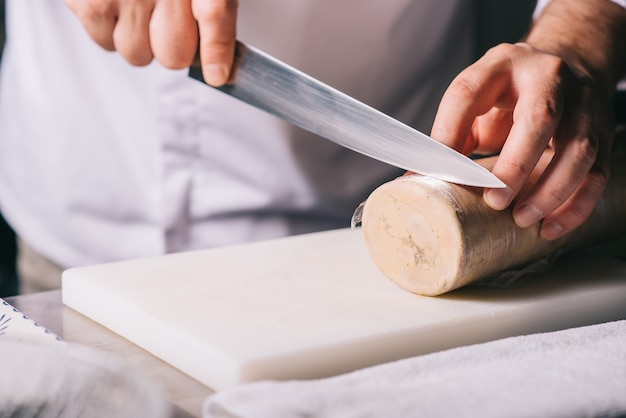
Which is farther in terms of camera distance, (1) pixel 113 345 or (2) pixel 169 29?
(2) pixel 169 29

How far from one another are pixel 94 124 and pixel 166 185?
0.72 feet

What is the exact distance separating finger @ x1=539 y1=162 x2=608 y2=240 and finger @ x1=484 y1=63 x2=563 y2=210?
0.34 ft

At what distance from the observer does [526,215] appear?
1.22 metres

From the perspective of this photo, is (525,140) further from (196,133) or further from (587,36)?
(196,133)

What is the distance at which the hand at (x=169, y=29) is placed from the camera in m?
A: 1.20

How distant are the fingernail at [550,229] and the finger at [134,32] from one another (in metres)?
0.64

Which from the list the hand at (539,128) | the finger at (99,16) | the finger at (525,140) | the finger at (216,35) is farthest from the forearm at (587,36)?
the finger at (99,16)

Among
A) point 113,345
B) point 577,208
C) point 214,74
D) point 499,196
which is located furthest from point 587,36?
point 113,345

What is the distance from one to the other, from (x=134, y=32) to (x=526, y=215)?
0.63 metres

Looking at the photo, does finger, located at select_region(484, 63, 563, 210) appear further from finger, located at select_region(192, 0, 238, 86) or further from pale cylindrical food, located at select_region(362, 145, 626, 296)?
finger, located at select_region(192, 0, 238, 86)

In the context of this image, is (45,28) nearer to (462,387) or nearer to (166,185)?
(166,185)

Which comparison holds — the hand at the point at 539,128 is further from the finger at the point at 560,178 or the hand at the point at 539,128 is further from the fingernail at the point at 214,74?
the fingernail at the point at 214,74

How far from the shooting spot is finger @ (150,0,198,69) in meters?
1.23

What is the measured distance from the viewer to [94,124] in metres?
1.80
